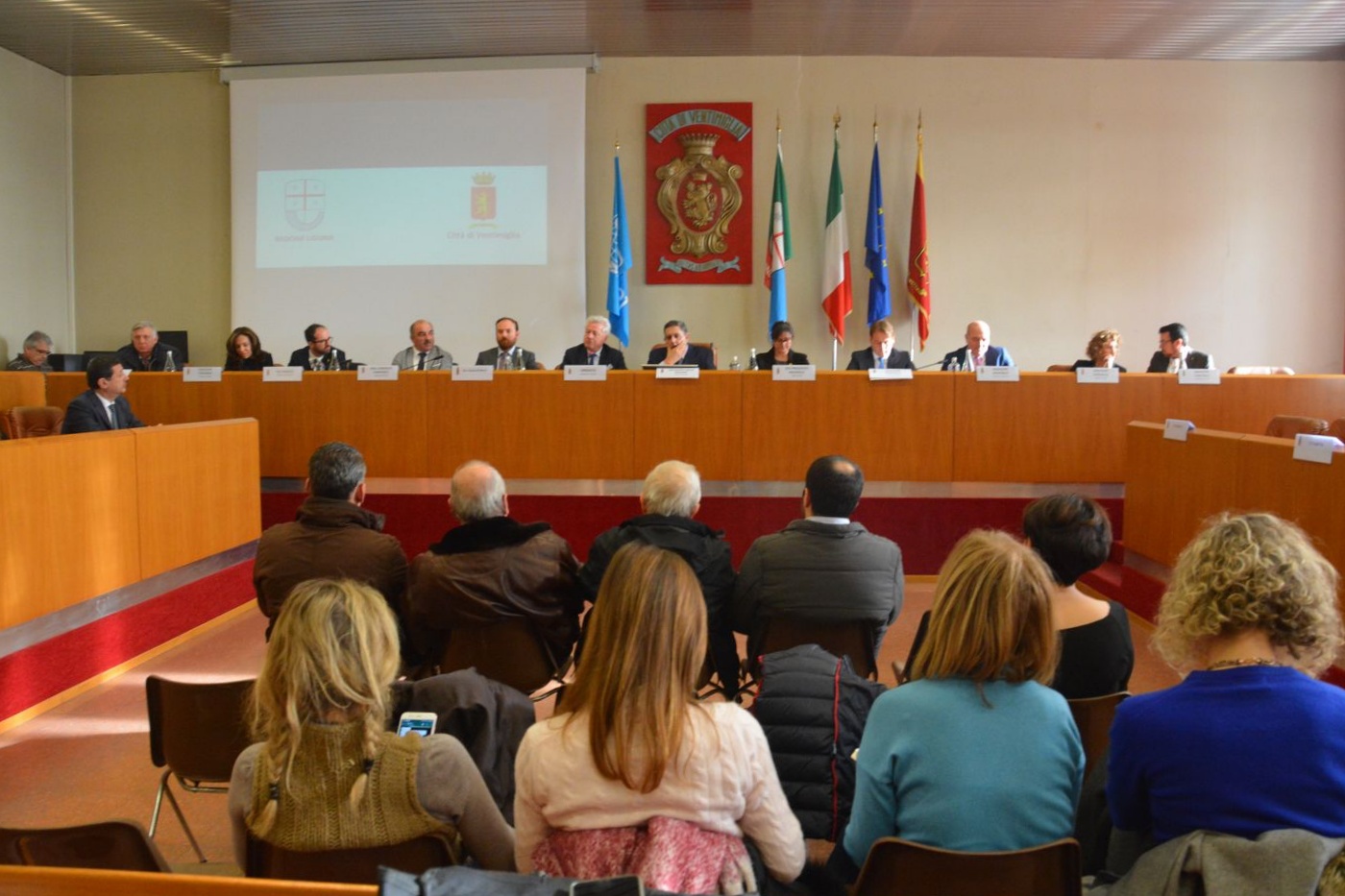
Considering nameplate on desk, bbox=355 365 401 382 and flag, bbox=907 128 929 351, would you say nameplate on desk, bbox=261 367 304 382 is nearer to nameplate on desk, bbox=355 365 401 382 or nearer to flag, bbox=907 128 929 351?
nameplate on desk, bbox=355 365 401 382

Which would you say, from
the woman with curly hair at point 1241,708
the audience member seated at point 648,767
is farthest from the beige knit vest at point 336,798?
the woman with curly hair at point 1241,708

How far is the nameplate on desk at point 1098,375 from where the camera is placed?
534 centimetres

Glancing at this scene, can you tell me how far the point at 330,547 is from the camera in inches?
115

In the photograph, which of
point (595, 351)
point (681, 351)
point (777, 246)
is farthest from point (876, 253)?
point (595, 351)

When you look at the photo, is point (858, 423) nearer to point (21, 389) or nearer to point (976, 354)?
point (976, 354)

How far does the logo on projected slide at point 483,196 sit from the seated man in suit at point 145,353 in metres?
2.54

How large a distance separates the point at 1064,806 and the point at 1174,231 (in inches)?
307

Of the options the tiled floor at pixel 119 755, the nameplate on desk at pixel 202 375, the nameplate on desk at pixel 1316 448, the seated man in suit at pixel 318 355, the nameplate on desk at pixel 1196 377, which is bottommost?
the tiled floor at pixel 119 755

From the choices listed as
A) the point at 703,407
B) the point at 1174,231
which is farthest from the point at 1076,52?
the point at 703,407

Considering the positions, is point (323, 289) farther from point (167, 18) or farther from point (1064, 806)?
point (1064, 806)

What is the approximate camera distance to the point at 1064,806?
4.99ft

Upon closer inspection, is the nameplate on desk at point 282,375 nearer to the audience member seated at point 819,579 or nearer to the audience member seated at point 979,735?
the audience member seated at point 819,579

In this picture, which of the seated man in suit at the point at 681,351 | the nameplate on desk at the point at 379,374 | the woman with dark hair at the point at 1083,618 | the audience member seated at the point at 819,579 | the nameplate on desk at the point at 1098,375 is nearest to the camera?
the woman with dark hair at the point at 1083,618

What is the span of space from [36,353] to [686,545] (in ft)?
22.3
